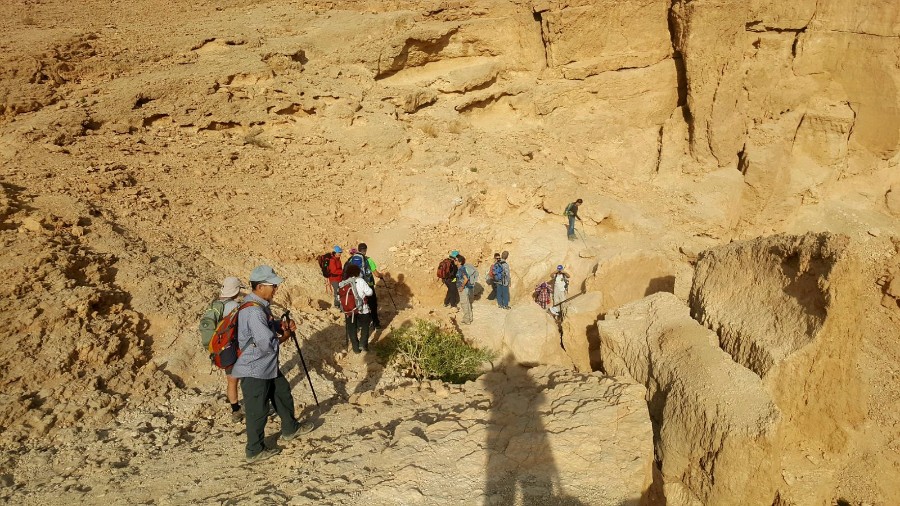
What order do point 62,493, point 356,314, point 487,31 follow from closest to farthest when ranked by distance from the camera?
point 62,493
point 356,314
point 487,31

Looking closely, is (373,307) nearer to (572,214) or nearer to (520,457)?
(520,457)

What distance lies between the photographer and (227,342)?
3.95 m

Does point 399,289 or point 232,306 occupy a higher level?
point 232,306

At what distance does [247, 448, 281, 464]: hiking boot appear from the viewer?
395 centimetres

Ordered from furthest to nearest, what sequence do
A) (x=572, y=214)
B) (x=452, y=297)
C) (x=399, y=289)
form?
(x=572, y=214), (x=399, y=289), (x=452, y=297)

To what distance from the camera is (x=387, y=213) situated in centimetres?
1187

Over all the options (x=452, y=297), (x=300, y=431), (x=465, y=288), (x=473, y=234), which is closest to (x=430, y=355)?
(x=465, y=288)

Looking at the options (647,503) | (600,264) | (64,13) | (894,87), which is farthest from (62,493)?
(894,87)

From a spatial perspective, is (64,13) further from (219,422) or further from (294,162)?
(219,422)

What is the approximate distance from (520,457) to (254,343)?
90.5 inches

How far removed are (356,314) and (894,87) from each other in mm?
15783

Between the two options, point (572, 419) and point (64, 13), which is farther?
point (64, 13)

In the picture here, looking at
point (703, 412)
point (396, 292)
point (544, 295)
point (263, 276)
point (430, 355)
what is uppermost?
point (263, 276)

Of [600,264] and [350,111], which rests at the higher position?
[350,111]
